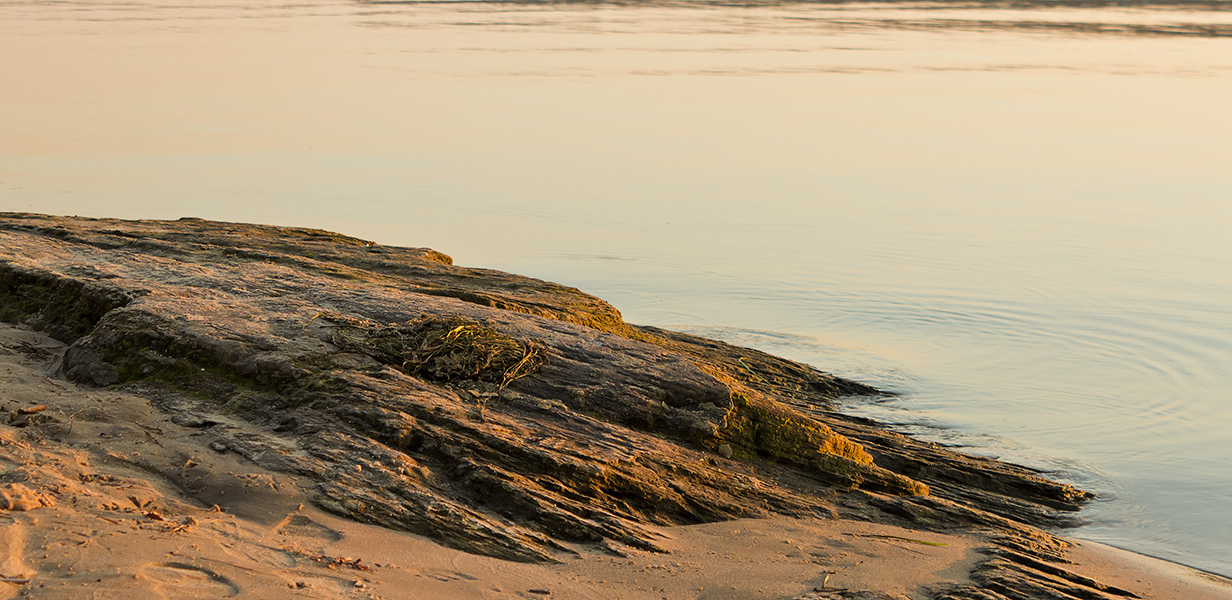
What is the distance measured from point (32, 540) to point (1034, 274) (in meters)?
10.3

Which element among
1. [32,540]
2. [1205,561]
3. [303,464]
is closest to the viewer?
[32,540]

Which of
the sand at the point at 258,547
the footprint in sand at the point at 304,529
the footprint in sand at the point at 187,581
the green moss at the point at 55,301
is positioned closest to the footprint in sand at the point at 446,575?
the sand at the point at 258,547

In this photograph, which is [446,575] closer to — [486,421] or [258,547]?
[258,547]

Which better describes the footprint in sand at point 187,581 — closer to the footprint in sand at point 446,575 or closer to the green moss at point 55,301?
the footprint in sand at point 446,575

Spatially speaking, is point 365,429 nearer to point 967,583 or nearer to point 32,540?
point 32,540

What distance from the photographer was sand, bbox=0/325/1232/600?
3.56m

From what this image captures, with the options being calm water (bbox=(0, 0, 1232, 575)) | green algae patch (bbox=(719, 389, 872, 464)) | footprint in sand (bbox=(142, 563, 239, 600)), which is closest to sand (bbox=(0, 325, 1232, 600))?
footprint in sand (bbox=(142, 563, 239, 600))

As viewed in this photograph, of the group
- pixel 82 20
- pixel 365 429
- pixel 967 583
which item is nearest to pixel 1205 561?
pixel 967 583

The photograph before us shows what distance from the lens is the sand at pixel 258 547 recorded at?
11.7ft

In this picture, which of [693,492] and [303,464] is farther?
[693,492]

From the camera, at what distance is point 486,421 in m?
5.02

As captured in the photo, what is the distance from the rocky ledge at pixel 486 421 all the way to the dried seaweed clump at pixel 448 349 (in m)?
0.01

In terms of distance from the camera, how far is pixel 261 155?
1619cm

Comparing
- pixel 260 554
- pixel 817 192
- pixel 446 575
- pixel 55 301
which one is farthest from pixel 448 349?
pixel 817 192
